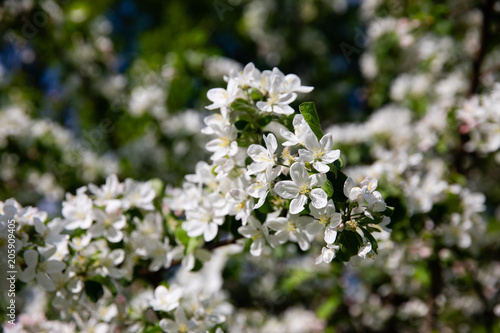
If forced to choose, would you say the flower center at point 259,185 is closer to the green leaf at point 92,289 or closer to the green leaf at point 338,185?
the green leaf at point 338,185

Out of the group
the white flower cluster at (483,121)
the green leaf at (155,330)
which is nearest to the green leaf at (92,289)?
the green leaf at (155,330)

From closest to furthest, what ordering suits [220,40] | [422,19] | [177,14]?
[422,19] < [177,14] < [220,40]

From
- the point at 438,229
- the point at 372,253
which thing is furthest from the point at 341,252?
the point at 438,229

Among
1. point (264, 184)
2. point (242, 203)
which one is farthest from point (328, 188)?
point (242, 203)

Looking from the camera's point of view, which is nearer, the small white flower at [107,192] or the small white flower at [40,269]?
the small white flower at [40,269]

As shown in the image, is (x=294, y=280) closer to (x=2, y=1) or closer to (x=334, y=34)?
(x=2, y=1)

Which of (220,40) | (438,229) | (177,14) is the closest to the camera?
(438,229)

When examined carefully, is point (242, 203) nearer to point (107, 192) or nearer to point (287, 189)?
point (287, 189)
